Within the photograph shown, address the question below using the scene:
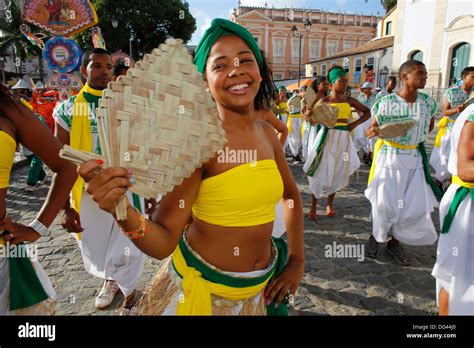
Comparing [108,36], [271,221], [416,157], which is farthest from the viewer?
[108,36]

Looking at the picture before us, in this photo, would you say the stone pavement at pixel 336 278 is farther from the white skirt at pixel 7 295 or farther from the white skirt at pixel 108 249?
the white skirt at pixel 7 295

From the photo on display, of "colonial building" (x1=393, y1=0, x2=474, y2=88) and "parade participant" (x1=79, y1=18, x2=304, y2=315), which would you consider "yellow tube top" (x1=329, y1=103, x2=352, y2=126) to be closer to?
"parade participant" (x1=79, y1=18, x2=304, y2=315)

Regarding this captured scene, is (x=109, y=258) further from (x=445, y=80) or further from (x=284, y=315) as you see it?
(x=445, y=80)

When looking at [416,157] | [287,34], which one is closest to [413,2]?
[416,157]

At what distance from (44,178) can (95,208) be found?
6.30 meters

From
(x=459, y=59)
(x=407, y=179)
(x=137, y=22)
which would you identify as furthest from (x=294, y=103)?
(x=137, y=22)

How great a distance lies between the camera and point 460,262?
246 cm

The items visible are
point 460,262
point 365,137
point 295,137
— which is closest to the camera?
point 460,262

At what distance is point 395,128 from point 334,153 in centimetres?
178

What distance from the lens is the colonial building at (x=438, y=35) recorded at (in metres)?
20.1

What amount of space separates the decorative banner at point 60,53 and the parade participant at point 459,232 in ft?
28.0

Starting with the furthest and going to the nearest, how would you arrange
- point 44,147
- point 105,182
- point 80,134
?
point 80,134, point 44,147, point 105,182

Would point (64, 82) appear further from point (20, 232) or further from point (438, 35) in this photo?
point (438, 35)

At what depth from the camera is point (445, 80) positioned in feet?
70.7
